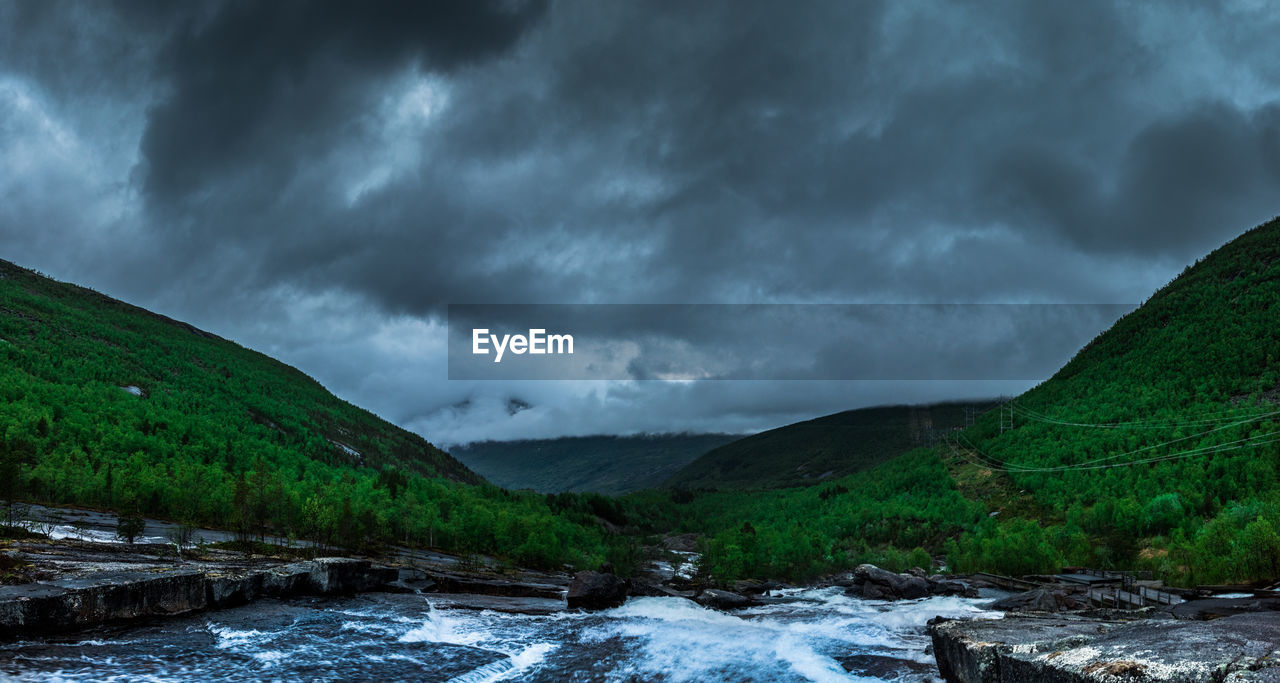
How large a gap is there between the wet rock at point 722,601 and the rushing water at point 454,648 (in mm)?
21784

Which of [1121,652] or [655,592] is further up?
[1121,652]

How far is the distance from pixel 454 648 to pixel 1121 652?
3524cm

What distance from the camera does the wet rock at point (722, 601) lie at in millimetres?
80825

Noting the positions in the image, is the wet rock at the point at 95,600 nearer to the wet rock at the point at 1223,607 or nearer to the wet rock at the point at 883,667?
the wet rock at the point at 883,667

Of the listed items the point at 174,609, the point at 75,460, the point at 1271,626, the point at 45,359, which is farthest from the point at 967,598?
the point at 45,359

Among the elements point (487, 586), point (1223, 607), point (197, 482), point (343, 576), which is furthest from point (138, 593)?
point (197, 482)

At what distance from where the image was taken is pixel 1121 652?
59.6 feet

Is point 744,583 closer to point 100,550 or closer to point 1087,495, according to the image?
point 100,550

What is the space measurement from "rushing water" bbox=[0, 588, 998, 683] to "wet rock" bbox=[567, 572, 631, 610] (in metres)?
6.51

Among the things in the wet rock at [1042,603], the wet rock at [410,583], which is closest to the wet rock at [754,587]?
the wet rock at [1042,603]

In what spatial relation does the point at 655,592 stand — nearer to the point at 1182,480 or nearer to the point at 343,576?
the point at 343,576

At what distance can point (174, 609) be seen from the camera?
40000 millimetres

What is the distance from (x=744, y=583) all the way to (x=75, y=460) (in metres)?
134

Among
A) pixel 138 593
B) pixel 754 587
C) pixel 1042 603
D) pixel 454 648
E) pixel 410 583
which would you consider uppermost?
pixel 138 593
